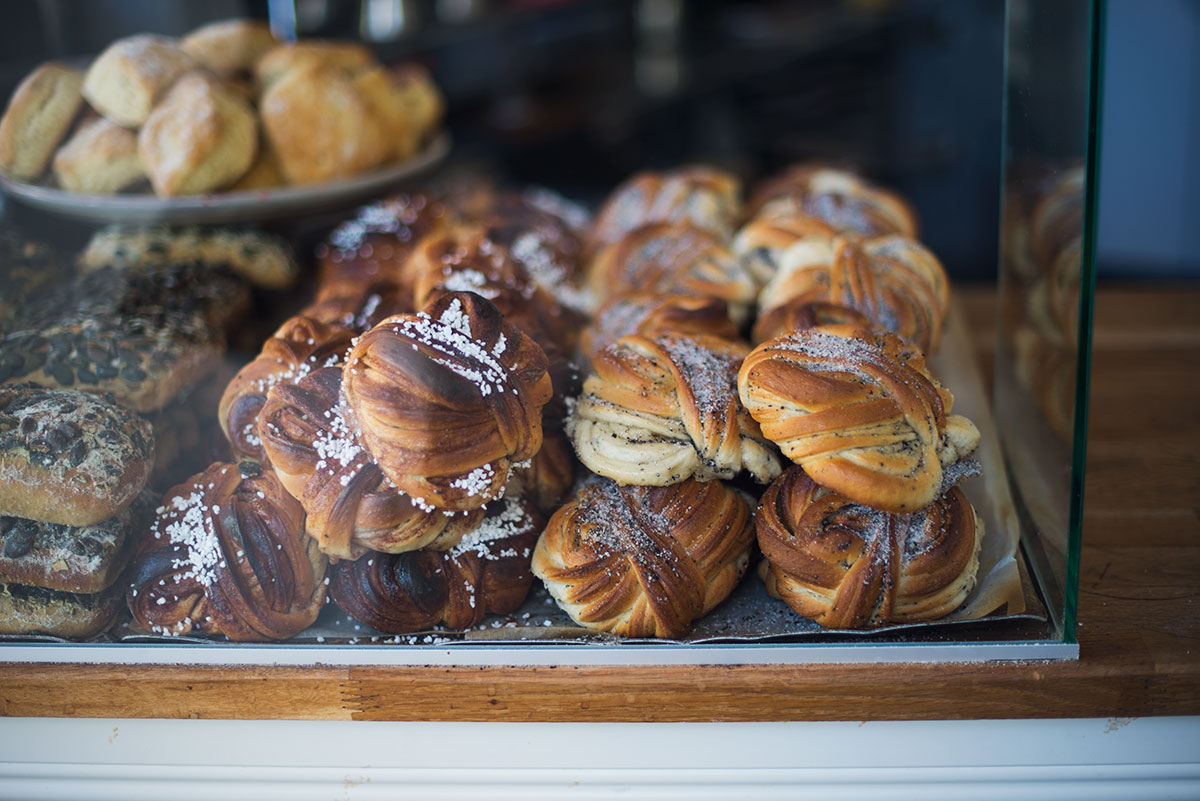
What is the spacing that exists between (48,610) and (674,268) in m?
1.36

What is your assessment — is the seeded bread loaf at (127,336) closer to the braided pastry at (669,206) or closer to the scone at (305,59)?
the scone at (305,59)

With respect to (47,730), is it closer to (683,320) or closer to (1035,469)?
(683,320)

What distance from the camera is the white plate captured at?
1816mm

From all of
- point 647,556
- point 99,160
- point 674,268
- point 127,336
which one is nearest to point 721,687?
point 647,556

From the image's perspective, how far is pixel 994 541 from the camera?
1.57 m

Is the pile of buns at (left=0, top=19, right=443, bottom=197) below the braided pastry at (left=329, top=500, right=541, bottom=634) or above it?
above

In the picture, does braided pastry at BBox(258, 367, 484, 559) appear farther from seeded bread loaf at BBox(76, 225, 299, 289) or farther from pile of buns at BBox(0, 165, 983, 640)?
seeded bread loaf at BBox(76, 225, 299, 289)

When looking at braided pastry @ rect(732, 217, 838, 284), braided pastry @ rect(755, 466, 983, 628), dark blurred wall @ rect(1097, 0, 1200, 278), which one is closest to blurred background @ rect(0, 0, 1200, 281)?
dark blurred wall @ rect(1097, 0, 1200, 278)

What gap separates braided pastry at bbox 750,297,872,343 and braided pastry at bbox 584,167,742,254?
60cm

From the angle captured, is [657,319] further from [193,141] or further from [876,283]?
[193,141]

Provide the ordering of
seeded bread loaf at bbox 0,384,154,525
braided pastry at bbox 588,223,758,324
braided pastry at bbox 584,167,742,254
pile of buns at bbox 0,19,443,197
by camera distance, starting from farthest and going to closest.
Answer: braided pastry at bbox 584,167,742,254, braided pastry at bbox 588,223,758,324, pile of buns at bbox 0,19,443,197, seeded bread loaf at bbox 0,384,154,525

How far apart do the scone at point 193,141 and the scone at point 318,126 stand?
12cm

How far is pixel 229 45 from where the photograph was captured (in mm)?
2166

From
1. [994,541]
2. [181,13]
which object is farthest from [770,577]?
[181,13]
